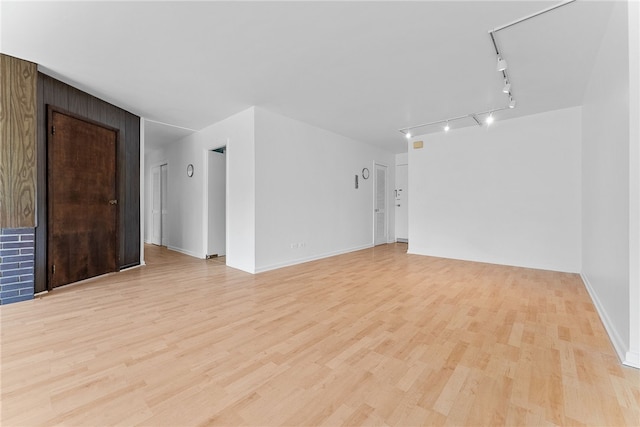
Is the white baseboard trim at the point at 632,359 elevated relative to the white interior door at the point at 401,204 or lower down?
lower down

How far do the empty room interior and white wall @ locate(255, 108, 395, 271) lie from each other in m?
0.05

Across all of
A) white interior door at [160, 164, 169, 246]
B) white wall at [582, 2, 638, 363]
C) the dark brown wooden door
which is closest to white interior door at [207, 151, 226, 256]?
the dark brown wooden door

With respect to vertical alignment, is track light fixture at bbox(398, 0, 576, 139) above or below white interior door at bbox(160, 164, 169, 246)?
above

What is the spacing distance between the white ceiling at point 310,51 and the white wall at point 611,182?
1.00ft

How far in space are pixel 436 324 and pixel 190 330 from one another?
2.17 metres

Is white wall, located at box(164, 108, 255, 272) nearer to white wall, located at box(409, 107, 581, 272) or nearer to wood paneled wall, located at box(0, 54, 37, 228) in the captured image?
wood paneled wall, located at box(0, 54, 37, 228)

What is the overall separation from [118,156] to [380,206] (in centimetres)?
580

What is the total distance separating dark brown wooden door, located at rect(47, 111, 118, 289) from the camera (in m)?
3.48

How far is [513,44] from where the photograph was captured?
2.65m

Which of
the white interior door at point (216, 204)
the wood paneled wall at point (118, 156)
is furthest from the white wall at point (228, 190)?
the wood paneled wall at point (118, 156)

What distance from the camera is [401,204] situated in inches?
303

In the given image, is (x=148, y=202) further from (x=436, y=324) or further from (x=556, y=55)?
(x=556, y=55)

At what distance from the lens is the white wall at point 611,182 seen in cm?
193

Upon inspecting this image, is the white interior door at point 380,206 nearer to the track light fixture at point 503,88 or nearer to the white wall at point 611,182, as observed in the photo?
the track light fixture at point 503,88
